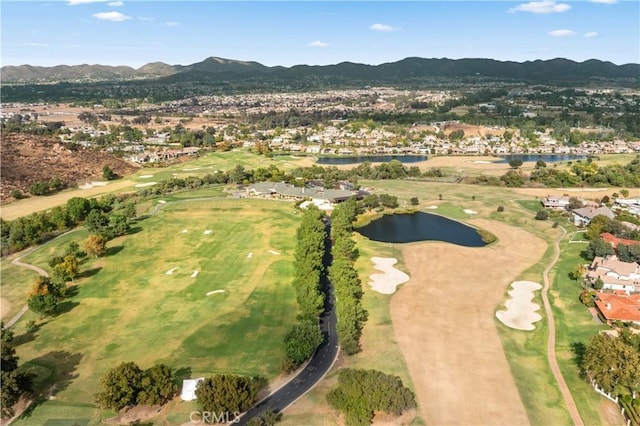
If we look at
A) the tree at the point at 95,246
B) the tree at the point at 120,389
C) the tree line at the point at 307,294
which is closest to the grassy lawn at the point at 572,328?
the tree line at the point at 307,294

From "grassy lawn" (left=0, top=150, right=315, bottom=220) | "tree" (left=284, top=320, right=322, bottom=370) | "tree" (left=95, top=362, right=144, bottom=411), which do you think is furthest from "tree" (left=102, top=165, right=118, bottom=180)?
"tree" (left=95, top=362, right=144, bottom=411)

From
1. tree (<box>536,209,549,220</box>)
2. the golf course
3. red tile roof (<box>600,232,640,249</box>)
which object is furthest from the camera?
tree (<box>536,209,549,220</box>)

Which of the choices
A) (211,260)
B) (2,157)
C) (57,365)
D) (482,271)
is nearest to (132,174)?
(2,157)

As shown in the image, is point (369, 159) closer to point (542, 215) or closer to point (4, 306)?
point (542, 215)

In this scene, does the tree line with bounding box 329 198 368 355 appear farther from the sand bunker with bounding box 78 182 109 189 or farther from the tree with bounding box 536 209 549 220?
the sand bunker with bounding box 78 182 109 189

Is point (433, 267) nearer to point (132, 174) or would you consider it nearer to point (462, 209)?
point (462, 209)

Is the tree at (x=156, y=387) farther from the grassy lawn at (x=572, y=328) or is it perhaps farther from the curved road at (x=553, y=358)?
the grassy lawn at (x=572, y=328)

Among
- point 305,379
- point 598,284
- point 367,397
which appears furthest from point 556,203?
point 367,397
